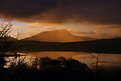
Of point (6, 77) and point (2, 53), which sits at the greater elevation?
point (2, 53)

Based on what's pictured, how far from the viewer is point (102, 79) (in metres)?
58.5

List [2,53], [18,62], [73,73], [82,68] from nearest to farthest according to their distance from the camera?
[2,53] → [18,62] → [73,73] → [82,68]

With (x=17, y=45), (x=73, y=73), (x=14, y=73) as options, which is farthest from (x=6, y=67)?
(x=73, y=73)

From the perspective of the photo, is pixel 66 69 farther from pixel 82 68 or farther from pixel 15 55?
pixel 15 55

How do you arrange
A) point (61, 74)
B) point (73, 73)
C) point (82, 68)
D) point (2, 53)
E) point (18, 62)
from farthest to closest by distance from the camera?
point (82, 68), point (73, 73), point (61, 74), point (18, 62), point (2, 53)

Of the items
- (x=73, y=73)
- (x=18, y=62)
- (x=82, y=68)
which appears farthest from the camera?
(x=82, y=68)

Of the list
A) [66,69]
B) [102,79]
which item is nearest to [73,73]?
[66,69]

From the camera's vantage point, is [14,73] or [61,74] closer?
[14,73]

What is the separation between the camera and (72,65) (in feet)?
238

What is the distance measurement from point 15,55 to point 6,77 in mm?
3247

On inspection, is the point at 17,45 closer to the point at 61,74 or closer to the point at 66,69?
the point at 61,74

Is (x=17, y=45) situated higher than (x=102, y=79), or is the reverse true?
(x=17, y=45)

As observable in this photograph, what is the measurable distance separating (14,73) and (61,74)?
31.1 meters

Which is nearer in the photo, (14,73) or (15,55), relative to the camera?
(15,55)
